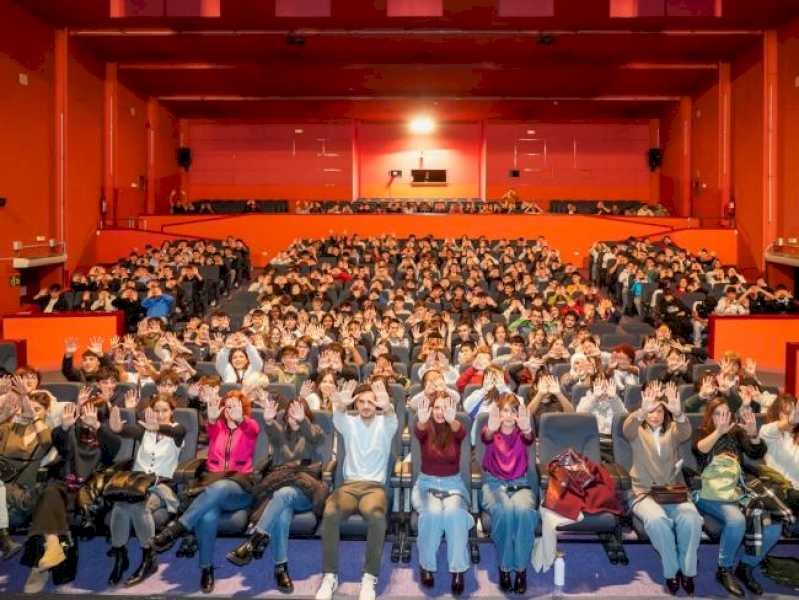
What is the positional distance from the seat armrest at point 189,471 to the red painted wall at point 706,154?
14576 mm

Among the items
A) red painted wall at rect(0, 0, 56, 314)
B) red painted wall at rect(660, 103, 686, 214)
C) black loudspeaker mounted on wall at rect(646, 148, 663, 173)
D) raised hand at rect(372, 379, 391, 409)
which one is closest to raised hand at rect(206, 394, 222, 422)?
raised hand at rect(372, 379, 391, 409)

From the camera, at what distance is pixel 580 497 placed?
14.6ft

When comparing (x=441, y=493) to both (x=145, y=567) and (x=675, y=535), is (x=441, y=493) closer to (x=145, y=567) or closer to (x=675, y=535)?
(x=675, y=535)

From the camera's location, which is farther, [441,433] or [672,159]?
[672,159]

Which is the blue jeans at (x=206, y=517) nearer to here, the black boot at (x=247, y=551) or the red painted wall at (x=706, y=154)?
the black boot at (x=247, y=551)

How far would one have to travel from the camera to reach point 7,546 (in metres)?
4.59

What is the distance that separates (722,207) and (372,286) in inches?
364

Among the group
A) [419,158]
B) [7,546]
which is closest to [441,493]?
[7,546]

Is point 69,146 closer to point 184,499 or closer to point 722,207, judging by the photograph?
point 184,499

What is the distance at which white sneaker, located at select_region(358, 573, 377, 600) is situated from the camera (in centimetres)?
413

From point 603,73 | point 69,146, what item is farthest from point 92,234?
point 603,73

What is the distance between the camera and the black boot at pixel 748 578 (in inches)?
167

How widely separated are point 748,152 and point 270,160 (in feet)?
40.5

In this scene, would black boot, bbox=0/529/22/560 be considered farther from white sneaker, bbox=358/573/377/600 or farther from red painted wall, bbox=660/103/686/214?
red painted wall, bbox=660/103/686/214
